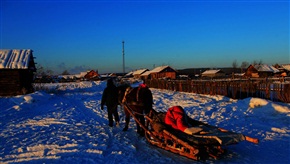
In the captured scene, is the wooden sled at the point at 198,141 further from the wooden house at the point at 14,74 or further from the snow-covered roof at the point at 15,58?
the snow-covered roof at the point at 15,58

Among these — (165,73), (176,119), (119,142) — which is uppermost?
(176,119)

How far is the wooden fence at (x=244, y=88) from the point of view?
14501 mm

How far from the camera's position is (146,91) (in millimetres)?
8227

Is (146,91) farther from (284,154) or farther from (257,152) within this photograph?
(284,154)

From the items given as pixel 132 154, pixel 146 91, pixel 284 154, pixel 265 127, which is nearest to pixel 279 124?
pixel 265 127

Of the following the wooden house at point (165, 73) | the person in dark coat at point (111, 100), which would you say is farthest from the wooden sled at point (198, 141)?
the wooden house at point (165, 73)

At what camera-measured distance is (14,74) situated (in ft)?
81.0

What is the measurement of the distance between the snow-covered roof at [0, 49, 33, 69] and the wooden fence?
50.7ft

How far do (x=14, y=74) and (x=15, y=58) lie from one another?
1.76m

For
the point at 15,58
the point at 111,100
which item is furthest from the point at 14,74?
the point at 111,100

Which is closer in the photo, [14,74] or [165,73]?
[14,74]

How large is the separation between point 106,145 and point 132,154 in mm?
1103

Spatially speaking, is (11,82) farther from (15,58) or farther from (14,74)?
(15,58)

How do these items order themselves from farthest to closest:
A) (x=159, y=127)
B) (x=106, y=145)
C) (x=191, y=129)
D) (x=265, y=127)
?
(x=265, y=127)
(x=106, y=145)
(x=159, y=127)
(x=191, y=129)
